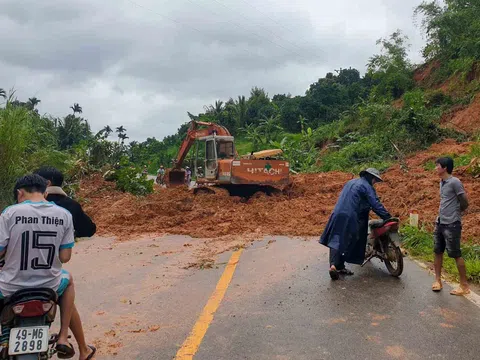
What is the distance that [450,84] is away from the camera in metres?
27.9

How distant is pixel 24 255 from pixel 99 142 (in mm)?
22635

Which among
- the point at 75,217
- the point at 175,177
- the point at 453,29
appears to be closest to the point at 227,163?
the point at 175,177

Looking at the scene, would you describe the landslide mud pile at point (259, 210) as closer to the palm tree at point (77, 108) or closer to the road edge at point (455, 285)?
the road edge at point (455, 285)

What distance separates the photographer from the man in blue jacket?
21.7 ft

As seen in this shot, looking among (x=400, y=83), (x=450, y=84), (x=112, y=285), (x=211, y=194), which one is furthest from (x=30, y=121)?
(x=400, y=83)

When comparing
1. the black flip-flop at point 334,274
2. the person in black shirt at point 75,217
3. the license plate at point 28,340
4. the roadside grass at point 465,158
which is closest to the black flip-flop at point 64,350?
the license plate at point 28,340

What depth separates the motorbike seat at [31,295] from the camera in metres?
3.25

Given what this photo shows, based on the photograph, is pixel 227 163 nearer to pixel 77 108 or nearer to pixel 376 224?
pixel 376 224

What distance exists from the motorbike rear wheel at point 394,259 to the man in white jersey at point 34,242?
466 centimetres

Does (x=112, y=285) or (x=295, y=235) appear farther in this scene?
(x=295, y=235)

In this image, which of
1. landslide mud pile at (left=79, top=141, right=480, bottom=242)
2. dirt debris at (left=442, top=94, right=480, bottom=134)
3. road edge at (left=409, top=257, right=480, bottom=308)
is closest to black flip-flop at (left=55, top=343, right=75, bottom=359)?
road edge at (left=409, top=257, right=480, bottom=308)

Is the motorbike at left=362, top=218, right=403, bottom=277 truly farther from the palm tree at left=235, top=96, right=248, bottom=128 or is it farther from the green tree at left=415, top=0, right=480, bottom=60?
the palm tree at left=235, top=96, right=248, bottom=128

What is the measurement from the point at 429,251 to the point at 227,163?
376 inches

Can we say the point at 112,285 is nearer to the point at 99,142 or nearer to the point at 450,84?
the point at 99,142
